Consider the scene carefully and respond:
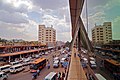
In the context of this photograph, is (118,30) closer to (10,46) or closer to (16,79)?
(16,79)

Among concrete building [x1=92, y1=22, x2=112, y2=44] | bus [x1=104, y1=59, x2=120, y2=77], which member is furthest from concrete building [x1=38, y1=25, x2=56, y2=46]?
bus [x1=104, y1=59, x2=120, y2=77]

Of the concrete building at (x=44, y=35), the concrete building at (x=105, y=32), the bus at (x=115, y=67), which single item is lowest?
the bus at (x=115, y=67)

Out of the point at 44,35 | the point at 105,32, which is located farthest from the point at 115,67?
the point at 44,35

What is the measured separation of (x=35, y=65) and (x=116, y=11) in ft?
21.3

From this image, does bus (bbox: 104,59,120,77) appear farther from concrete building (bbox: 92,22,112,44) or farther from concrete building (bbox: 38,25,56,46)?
concrete building (bbox: 38,25,56,46)

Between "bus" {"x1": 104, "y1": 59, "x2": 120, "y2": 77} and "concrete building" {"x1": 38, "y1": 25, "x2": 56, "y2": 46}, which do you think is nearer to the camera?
"bus" {"x1": 104, "y1": 59, "x2": 120, "y2": 77}

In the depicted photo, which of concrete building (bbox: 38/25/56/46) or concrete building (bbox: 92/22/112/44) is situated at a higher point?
concrete building (bbox: 38/25/56/46)

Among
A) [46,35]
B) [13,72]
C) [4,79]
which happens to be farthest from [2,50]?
[46,35]

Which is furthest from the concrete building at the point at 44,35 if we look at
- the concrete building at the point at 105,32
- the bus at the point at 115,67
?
the bus at the point at 115,67

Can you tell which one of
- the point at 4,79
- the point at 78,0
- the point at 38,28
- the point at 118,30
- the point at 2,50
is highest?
the point at 38,28

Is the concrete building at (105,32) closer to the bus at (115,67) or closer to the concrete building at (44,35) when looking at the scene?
the bus at (115,67)

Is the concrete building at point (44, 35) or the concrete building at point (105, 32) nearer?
the concrete building at point (105, 32)

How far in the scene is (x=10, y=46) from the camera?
1077 cm

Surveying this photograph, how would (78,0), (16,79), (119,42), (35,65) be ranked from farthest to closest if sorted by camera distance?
(35,65)
(16,79)
(78,0)
(119,42)
